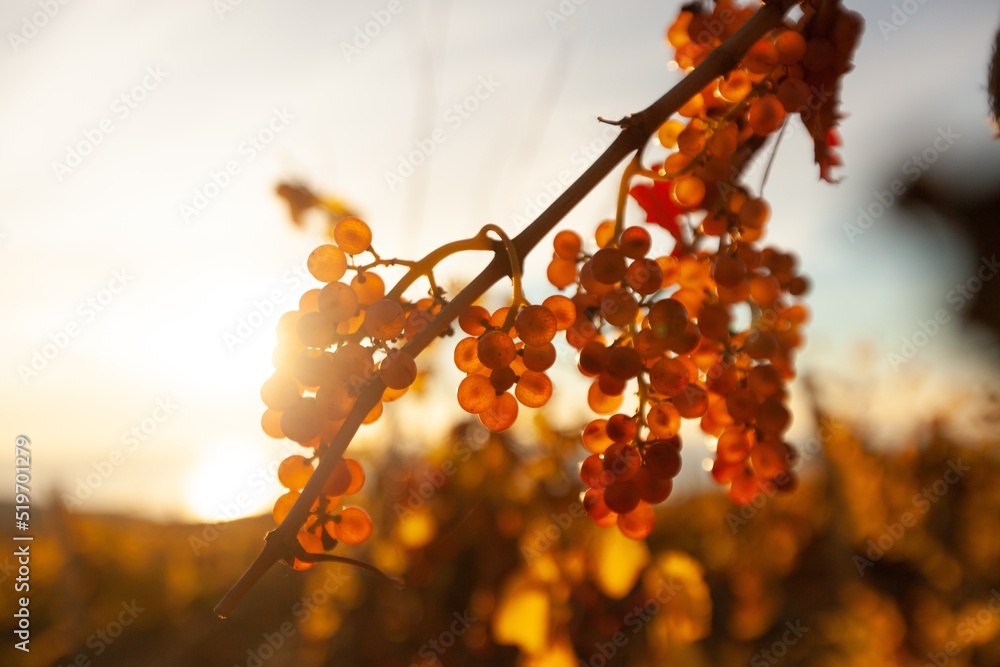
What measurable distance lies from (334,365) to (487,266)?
12 centimetres

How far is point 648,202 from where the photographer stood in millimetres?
692

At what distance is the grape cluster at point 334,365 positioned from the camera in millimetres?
451

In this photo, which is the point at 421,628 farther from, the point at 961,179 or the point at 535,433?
the point at 961,179

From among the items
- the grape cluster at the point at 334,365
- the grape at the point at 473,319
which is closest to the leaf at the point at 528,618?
the grape cluster at the point at 334,365

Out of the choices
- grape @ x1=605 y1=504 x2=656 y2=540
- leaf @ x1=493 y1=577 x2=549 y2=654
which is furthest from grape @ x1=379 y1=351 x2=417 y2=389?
leaf @ x1=493 y1=577 x2=549 y2=654

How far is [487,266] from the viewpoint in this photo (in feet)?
1.38

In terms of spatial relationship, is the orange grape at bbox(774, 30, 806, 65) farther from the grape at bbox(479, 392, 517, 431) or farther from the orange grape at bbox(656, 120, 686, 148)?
the grape at bbox(479, 392, 517, 431)

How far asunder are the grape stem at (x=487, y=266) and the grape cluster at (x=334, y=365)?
22 mm

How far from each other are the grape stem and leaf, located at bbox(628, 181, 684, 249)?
0.21 metres

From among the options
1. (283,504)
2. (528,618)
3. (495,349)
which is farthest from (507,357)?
(528,618)

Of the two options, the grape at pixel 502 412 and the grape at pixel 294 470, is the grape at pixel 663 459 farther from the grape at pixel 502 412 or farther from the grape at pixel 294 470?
the grape at pixel 294 470

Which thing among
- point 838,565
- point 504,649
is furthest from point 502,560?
point 838,565

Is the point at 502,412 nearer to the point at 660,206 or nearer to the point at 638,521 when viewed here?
the point at 638,521

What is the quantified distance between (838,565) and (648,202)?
153 inches
